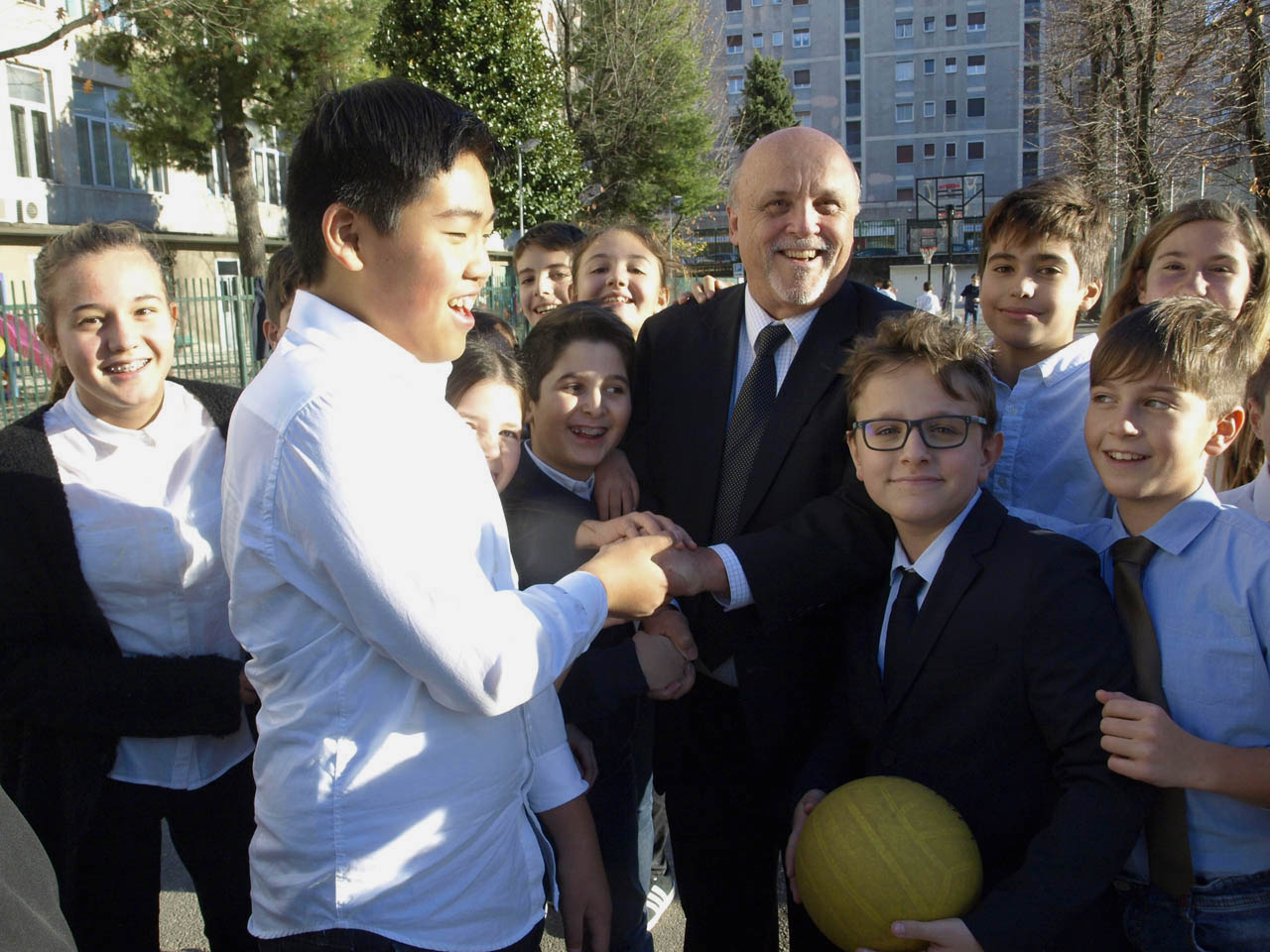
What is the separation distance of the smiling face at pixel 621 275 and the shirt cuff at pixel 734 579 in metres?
2.11

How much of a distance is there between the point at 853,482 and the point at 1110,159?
63.8 feet

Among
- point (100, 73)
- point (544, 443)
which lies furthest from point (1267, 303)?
point (100, 73)

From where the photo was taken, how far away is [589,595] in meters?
1.70

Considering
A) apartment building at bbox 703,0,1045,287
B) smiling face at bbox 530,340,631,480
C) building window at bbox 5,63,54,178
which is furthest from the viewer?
apartment building at bbox 703,0,1045,287

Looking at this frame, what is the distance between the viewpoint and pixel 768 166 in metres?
2.76

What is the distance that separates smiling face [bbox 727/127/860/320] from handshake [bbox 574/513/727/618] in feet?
2.63

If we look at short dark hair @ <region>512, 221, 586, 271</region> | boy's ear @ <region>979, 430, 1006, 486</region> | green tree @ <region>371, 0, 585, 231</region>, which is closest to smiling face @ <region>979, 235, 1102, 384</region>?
boy's ear @ <region>979, 430, 1006, 486</region>

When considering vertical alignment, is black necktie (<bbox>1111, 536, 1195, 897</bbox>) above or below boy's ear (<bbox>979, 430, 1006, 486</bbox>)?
below

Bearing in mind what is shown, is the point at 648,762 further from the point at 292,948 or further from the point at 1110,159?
the point at 1110,159

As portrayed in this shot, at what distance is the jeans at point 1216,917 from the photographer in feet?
6.16

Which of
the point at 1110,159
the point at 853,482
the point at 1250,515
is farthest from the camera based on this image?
the point at 1110,159

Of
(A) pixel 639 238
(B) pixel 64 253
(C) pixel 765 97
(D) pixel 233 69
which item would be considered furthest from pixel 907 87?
(B) pixel 64 253

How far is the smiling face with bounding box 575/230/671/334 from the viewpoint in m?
4.36

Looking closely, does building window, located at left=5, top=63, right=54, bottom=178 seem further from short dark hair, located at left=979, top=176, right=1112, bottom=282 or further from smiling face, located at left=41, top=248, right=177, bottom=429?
short dark hair, located at left=979, top=176, right=1112, bottom=282
